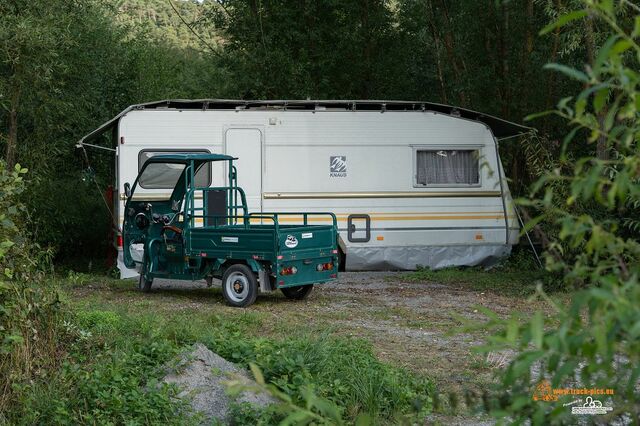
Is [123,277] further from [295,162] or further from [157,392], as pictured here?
[157,392]

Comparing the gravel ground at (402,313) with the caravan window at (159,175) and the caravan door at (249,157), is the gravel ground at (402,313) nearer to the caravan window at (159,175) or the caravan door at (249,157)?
the caravan window at (159,175)

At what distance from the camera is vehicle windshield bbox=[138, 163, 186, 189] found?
1520cm

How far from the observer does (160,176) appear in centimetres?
1527

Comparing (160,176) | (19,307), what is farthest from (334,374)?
(160,176)

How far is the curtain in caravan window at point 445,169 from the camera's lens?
54.3 feet

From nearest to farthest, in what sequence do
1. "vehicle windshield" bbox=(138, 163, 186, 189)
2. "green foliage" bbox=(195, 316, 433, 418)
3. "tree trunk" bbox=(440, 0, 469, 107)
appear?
"green foliage" bbox=(195, 316, 433, 418) → "vehicle windshield" bbox=(138, 163, 186, 189) → "tree trunk" bbox=(440, 0, 469, 107)

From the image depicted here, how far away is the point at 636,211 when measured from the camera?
1287cm

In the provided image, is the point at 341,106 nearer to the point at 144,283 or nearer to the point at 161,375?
the point at 144,283

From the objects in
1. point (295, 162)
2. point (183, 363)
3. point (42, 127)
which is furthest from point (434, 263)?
point (183, 363)

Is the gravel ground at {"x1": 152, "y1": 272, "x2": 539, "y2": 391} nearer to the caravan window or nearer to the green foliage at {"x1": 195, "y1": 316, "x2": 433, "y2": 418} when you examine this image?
the green foliage at {"x1": 195, "y1": 316, "x2": 433, "y2": 418}

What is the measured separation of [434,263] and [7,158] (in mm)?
7413

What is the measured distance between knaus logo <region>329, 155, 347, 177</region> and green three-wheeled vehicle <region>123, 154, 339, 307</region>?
9.73 feet

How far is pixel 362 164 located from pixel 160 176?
3.42 m

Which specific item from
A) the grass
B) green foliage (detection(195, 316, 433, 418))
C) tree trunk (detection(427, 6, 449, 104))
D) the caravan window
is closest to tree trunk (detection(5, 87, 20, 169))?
the caravan window
